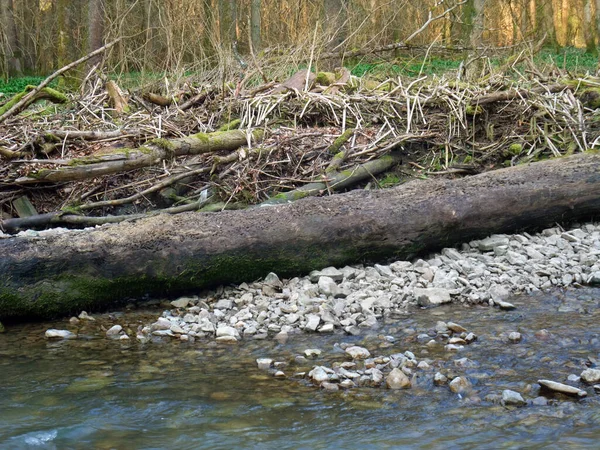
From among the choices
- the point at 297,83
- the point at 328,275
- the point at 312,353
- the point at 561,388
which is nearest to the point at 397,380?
the point at 312,353

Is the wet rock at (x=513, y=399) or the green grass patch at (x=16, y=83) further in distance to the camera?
the green grass patch at (x=16, y=83)

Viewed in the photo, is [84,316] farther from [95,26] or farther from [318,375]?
[95,26]

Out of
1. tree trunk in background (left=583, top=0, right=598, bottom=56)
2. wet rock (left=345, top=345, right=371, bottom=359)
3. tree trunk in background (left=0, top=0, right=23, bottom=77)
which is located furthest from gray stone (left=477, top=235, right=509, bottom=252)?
tree trunk in background (left=0, top=0, right=23, bottom=77)

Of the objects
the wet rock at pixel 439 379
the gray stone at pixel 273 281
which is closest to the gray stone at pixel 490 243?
the gray stone at pixel 273 281

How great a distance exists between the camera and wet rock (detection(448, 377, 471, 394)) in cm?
353

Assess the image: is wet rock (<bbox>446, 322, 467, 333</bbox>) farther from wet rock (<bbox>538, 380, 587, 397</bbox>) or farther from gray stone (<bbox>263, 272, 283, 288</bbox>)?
gray stone (<bbox>263, 272, 283, 288</bbox>)

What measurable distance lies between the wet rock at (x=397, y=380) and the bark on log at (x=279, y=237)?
1.91 meters

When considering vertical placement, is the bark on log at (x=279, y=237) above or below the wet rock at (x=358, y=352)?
above

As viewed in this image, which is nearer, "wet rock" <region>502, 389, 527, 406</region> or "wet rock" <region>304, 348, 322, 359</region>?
"wet rock" <region>502, 389, 527, 406</region>

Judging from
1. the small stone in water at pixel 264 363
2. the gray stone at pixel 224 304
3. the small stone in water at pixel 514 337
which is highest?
the gray stone at pixel 224 304

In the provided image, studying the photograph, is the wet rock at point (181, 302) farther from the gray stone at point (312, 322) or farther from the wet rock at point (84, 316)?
the gray stone at point (312, 322)

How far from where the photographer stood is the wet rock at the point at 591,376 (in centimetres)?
347

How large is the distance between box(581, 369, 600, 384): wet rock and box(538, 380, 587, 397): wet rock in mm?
145

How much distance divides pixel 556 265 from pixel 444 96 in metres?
3.73
